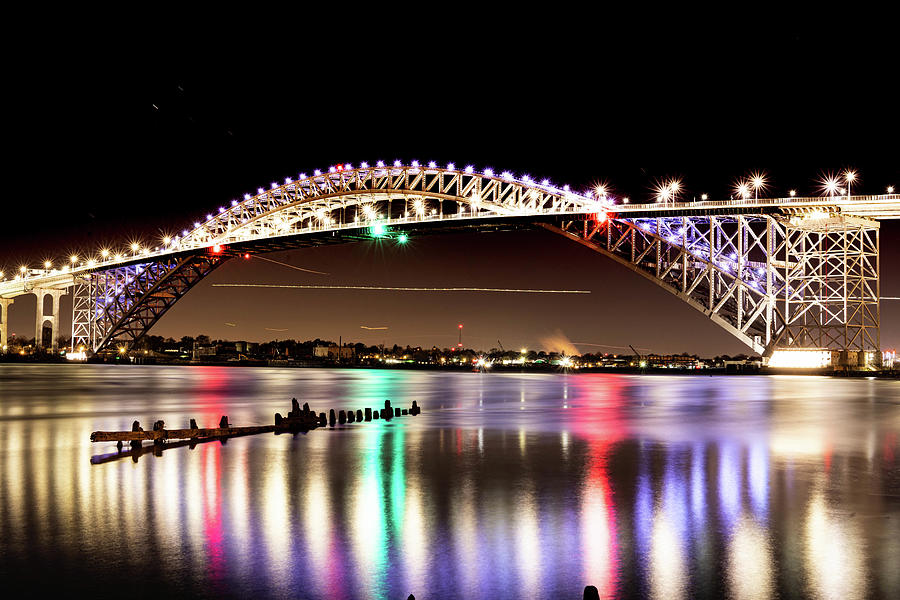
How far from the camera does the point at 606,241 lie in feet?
184

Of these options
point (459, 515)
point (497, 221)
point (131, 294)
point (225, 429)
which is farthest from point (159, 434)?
point (131, 294)

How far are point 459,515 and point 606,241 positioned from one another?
1923 inches

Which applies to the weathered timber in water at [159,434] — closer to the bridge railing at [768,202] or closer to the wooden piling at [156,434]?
the wooden piling at [156,434]

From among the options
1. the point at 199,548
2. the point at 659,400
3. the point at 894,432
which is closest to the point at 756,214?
the point at 659,400

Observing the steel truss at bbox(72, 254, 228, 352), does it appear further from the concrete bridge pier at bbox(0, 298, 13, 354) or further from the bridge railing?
the bridge railing

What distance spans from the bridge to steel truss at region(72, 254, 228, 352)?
0.15 m

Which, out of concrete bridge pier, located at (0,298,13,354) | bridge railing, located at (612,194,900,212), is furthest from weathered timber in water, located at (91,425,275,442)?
concrete bridge pier, located at (0,298,13,354)

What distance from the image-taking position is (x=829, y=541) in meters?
7.76

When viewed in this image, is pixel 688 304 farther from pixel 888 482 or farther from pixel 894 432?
pixel 888 482

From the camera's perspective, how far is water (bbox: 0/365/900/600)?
21.4ft

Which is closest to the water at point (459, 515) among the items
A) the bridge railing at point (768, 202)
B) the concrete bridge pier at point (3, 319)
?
the bridge railing at point (768, 202)

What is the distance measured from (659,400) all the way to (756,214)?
68.6 ft

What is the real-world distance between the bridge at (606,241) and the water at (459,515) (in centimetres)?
3282

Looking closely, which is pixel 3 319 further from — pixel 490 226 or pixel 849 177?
pixel 849 177
